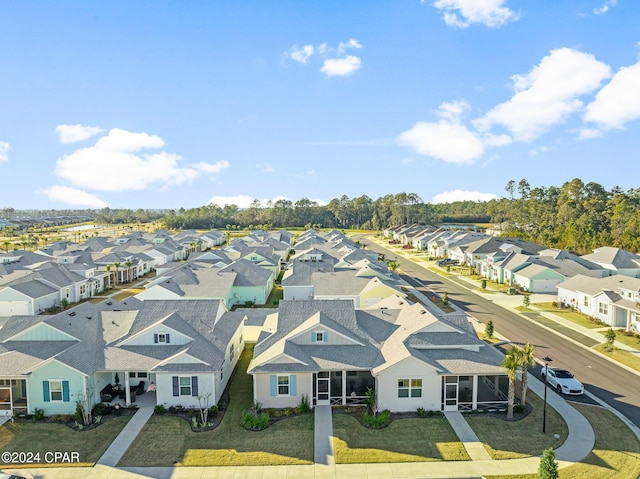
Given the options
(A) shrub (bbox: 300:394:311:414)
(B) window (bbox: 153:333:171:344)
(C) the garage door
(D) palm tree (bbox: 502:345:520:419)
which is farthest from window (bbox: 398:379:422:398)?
(C) the garage door

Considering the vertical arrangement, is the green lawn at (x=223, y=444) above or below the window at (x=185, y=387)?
below

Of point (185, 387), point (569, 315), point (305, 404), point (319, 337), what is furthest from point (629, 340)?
point (185, 387)

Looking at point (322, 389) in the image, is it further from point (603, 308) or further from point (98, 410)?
point (603, 308)

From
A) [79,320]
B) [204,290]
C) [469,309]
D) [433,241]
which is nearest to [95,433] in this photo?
[79,320]

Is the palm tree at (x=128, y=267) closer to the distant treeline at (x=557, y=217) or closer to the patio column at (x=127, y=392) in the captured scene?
the patio column at (x=127, y=392)

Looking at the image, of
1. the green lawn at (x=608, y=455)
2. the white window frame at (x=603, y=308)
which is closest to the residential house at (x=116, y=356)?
the green lawn at (x=608, y=455)

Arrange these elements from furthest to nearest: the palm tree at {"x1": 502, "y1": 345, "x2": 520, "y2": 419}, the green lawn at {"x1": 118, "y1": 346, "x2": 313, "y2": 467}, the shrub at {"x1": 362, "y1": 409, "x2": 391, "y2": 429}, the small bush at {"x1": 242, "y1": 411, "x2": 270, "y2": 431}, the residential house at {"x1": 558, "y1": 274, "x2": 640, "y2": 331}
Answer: the residential house at {"x1": 558, "y1": 274, "x2": 640, "y2": 331}, the palm tree at {"x1": 502, "y1": 345, "x2": 520, "y2": 419}, the shrub at {"x1": 362, "y1": 409, "x2": 391, "y2": 429}, the small bush at {"x1": 242, "y1": 411, "x2": 270, "y2": 431}, the green lawn at {"x1": 118, "y1": 346, "x2": 313, "y2": 467}

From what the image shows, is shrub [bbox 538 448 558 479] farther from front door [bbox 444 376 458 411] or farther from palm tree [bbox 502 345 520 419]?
front door [bbox 444 376 458 411]
